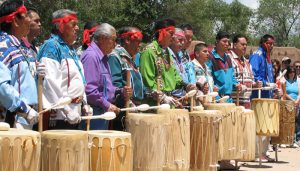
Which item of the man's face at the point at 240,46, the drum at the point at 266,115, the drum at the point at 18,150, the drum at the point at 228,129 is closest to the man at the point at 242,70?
the man's face at the point at 240,46

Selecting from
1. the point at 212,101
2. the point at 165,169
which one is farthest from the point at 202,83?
the point at 165,169

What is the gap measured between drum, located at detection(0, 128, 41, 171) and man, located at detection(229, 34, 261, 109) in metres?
5.59

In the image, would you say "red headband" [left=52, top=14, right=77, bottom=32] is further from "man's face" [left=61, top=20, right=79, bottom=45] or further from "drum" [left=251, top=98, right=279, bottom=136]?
"drum" [left=251, top=98, right=279, bottom=136]

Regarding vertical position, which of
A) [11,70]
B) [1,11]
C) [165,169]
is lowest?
[165,169]

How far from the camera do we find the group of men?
5039mm

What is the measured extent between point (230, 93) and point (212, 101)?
2.58 ft

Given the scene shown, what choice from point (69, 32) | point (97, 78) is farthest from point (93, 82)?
point (69, 32)

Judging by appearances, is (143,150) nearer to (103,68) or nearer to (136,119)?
(136,119)

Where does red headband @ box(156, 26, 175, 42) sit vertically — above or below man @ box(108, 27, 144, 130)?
above

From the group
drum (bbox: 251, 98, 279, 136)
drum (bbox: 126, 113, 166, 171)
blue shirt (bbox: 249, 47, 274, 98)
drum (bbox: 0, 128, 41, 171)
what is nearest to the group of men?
drum (bbox: 126, 113, 166, 171)

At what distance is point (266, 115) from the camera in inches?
376

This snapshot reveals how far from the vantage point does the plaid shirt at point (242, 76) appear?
9672 mm

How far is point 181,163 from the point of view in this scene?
257 inches

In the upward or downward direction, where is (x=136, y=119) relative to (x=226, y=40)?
downward
